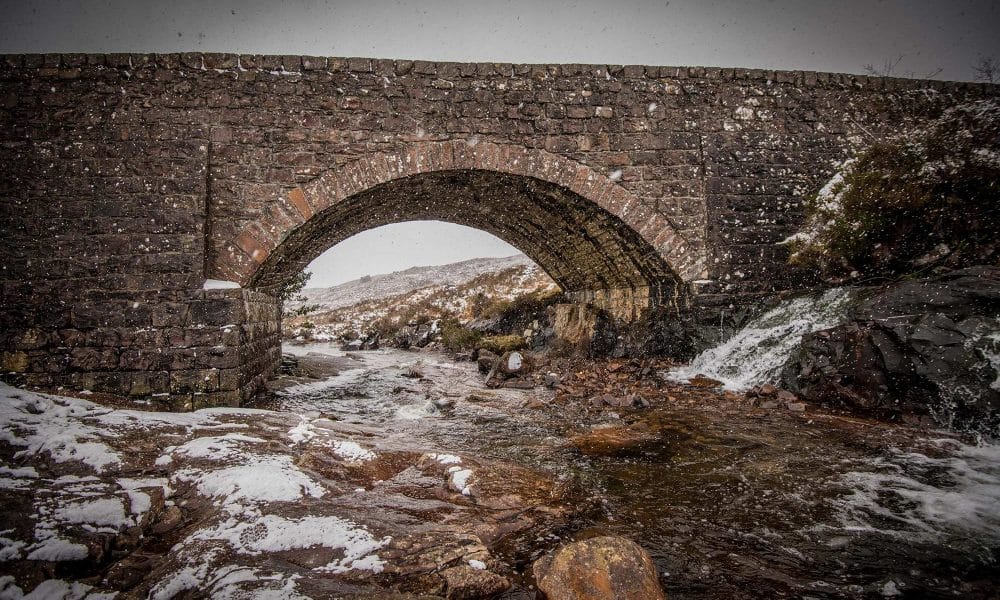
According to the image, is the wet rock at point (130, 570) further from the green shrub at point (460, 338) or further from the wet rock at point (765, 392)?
the green shrub at point (460, 338)

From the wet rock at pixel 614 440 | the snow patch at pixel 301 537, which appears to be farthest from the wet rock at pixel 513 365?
the snow patch at pixel 301 537

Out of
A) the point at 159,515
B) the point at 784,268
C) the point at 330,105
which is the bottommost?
the point at 159,515

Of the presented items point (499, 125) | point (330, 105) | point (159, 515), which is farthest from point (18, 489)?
point (499, 125)

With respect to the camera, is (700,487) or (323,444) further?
(323,444)

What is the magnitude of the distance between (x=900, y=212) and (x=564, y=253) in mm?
5347

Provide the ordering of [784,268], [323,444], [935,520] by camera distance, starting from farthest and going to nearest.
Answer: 1. [784,268]
2. [323,444]
3. [935,520]

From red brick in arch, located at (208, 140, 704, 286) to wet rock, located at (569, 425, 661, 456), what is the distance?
11.5 feet

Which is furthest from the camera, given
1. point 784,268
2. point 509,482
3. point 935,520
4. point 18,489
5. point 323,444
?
point 784,268

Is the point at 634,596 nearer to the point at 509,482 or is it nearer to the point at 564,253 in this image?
the point at 509,482

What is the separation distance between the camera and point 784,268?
21.2 feet

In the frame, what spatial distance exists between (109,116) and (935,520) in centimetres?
898

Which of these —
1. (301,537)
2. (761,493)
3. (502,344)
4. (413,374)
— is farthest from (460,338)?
(301,537)

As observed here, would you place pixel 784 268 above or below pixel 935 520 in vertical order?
above

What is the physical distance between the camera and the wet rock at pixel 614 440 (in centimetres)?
354
